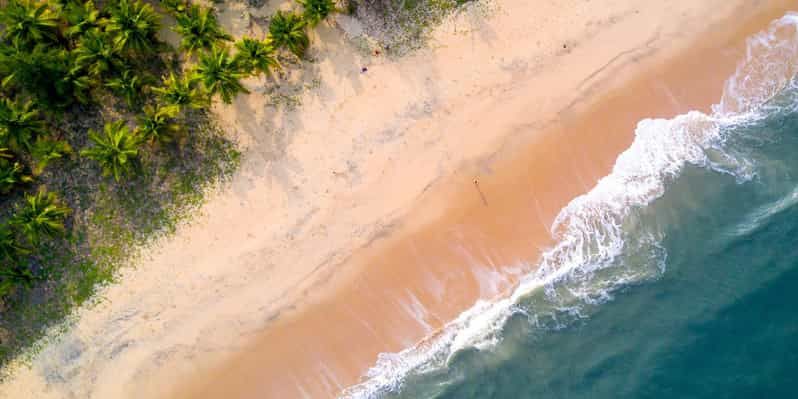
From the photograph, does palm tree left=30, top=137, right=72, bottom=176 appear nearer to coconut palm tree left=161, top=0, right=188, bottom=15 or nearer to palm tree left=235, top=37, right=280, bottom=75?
coconut palm tree left=161, top=0, right=188, bottom=15

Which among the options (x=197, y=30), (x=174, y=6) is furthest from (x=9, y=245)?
(x=174, y=6)

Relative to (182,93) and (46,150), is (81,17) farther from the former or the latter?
(46,150)

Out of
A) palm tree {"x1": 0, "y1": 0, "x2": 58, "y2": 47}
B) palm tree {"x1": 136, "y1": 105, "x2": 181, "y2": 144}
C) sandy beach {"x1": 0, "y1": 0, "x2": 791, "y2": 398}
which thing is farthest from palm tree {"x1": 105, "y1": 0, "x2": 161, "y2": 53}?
sandy beach {"x1": 0, "y1": 0, "x2": 791, "y2": 398}

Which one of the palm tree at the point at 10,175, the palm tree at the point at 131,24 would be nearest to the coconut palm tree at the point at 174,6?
the palm tree at the point at 131,24

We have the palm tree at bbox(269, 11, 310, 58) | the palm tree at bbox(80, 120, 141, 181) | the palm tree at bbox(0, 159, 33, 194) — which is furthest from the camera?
the palm tree at bbox(0, 159, 33, 194)

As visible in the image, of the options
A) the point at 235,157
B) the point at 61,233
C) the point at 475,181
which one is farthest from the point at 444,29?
the point at 61,233

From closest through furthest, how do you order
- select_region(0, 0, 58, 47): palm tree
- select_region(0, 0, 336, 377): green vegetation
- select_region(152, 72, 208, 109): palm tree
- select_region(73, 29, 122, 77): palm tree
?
select_region(0, 0, 58, 47): palm tree
select_region(73, 29, 122, 77): palm tree
select_region(0, 0, 336, 377): green vegetation
select_region(152, 72, 208, 109): palm tree
